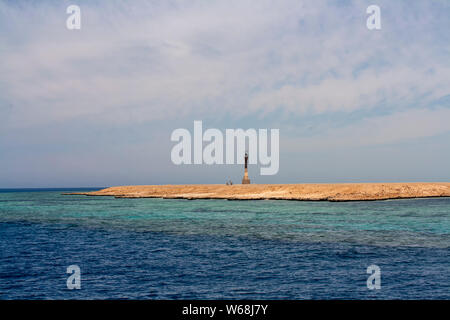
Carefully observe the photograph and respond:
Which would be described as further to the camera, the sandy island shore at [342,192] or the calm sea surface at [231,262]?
the sandy island shore at [342,192]

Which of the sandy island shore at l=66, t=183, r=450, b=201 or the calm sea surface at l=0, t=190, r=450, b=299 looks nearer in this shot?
the calm sea surface at l=0, t=190, r=450, b=299

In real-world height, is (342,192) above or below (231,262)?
above

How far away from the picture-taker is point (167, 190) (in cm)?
11706

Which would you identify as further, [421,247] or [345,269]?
[421,247]

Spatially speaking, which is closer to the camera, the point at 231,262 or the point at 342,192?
the point at 231,262

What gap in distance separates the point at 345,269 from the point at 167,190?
101961 mm
